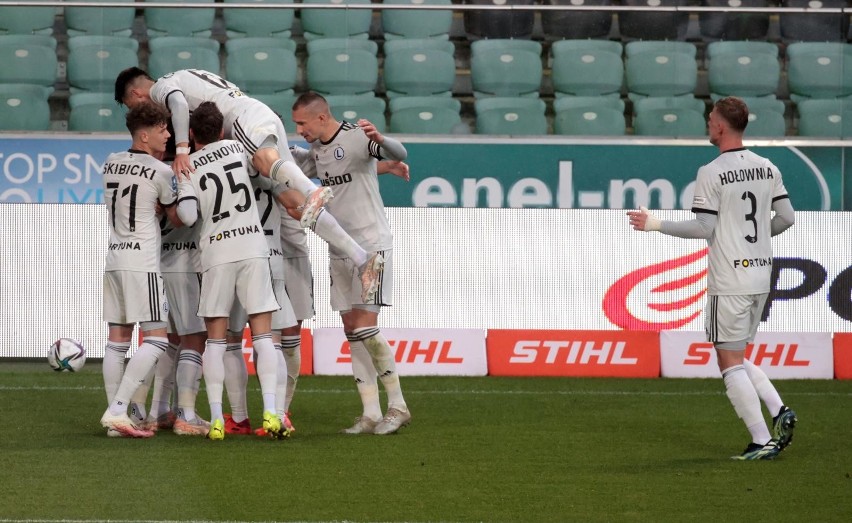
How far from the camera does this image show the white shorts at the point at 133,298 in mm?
7234

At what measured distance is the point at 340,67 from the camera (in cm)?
1249

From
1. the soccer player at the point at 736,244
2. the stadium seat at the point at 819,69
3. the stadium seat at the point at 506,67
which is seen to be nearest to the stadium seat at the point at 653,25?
the stadium seat at the point at 506,67

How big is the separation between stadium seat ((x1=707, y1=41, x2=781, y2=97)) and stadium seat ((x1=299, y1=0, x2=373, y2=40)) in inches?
137

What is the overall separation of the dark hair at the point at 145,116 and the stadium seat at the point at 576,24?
6.19 metres

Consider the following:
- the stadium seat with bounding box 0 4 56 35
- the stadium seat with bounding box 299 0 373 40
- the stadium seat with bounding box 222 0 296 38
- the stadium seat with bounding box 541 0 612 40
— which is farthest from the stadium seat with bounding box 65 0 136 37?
→ the stadium seat with bounding box 541 0 612 40

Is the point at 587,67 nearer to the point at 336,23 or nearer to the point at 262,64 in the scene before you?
the point at 336,23

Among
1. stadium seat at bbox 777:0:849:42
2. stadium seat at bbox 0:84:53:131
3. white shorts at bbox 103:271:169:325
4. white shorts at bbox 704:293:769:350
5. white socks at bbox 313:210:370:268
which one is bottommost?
white shorts at bbox 704:293:769:350

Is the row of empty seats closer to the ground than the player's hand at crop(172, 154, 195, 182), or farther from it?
farther from it

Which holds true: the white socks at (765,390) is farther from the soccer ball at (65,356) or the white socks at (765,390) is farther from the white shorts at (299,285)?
the soccer ball at (65,356)

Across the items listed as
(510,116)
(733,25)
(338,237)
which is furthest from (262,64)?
(338,237)

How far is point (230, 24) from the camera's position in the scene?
41.4ft

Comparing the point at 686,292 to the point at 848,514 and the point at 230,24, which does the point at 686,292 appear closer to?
the point at 230,24

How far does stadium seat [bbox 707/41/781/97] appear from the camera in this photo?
1283 cm

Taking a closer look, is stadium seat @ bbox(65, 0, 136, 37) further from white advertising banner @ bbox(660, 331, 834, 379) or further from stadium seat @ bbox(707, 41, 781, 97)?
white advertising banner @ bbox(660, 331, 834, 379)
